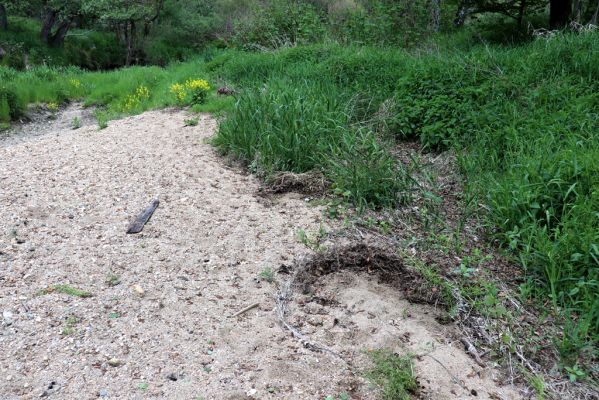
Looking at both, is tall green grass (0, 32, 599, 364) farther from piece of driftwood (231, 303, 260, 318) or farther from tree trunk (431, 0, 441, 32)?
tree trunk (431, 0, 441, 32)

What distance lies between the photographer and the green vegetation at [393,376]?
2.42 metres

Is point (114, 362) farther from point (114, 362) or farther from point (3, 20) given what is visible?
point (3, 20)

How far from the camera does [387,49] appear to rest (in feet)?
27.5

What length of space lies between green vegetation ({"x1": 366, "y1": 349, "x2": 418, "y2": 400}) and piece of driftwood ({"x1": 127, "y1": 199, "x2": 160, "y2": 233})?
2.02 metres

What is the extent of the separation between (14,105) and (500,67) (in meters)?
7.15

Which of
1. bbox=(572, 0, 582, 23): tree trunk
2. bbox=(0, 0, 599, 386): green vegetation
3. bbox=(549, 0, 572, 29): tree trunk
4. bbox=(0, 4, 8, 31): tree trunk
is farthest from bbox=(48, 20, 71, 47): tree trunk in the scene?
bbox=(572, 0, 582, 23): tree trunk

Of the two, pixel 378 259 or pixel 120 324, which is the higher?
pixel 120 324

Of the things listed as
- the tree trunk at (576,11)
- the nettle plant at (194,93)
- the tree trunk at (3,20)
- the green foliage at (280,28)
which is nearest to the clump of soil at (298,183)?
the nettle plant at (194,93)

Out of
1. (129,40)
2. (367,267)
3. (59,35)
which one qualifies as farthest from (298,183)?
(59,35)

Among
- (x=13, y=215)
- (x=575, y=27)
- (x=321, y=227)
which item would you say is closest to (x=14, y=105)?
(x=13, y=215)

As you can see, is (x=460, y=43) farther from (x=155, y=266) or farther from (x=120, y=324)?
(x=120, y=324)

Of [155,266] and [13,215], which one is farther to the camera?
[13,215]

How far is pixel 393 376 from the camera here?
249 cm

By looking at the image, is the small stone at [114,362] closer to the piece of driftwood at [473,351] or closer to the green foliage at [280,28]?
the piece of driftwood at [473,351]
